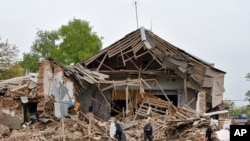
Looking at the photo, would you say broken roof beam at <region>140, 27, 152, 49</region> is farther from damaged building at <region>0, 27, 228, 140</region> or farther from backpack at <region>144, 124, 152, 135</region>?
backpack at <region>144, 124, 152, 135</region>

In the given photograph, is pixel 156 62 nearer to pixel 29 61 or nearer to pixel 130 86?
pixel 130 86

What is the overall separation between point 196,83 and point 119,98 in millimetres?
5099

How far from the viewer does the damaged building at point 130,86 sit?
29.5 metres

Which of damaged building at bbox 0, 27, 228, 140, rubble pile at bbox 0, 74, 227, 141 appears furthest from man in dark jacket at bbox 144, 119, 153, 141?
damaged building at bbox 0, 27, 228, 140

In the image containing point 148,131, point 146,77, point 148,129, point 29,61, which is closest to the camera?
point 148,129

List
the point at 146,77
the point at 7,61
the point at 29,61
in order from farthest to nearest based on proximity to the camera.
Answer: the point at 29,61
the point at 7,61
the point at 146,77

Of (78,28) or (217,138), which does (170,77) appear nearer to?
(217,138)

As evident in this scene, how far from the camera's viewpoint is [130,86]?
33125mm

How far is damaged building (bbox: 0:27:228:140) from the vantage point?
29500 mm

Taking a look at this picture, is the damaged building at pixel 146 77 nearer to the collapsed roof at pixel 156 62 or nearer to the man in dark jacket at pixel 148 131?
the collapsed roof at pixel 156 62

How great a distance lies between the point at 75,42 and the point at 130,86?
94.8ft

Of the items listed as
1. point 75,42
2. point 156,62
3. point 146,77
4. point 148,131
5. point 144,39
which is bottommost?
point 148,131

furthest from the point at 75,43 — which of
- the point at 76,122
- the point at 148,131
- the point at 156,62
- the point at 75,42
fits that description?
the point at 148,131

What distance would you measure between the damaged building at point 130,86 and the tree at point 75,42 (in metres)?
26.8
